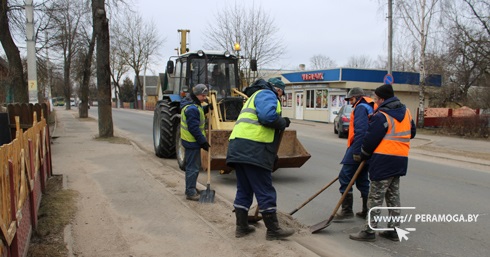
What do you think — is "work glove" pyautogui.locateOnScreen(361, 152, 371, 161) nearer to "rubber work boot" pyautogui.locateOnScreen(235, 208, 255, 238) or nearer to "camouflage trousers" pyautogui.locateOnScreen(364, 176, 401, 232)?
"camouflage trousers" pyautogui.locateOnScreen(364, 176, 401, 232)

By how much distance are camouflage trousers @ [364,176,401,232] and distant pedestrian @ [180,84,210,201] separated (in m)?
2.72

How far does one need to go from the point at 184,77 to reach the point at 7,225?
7870 mm

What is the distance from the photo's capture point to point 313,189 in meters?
7.59

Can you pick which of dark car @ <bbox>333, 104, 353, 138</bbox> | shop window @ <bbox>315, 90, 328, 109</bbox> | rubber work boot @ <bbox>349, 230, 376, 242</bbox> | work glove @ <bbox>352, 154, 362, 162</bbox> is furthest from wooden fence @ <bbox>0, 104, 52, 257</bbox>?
shop window @ <bbox>315, 90, 328, 109</bbox>

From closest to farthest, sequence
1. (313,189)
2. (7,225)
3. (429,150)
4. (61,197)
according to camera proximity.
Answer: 1. (7,225)
2. (61,197)
3. (313,189)
4. (429,150)

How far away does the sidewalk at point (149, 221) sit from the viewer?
4449mm

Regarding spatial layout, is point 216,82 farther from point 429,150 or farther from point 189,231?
point 429,150

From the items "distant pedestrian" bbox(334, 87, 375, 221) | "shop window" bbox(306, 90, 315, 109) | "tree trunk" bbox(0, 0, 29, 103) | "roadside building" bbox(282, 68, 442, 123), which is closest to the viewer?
"distant pedestrian" bbox(334, 87, 375, 221)

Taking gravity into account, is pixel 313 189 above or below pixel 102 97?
below

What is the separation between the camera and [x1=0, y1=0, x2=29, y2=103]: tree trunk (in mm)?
15067

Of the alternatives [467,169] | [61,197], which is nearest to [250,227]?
[61,197]

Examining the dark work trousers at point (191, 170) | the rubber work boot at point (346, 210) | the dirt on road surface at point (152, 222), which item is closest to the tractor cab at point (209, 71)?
the dirt on road surface at point (152, 222)

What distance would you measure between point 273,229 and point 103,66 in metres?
12.2

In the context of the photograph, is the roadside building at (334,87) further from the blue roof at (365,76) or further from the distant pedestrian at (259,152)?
the distant pedestrian at (259,152)
